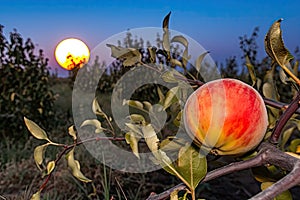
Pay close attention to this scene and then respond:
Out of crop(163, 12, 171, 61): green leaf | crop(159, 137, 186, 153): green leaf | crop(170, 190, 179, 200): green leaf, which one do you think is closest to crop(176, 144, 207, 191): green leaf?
crop(170, 190, 179, 200): green leaf

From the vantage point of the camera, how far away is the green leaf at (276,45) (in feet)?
1.50

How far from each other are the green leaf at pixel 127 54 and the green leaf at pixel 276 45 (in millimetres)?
278

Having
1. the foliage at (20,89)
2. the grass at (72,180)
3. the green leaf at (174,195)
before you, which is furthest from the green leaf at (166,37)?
the foliage at (20,89)

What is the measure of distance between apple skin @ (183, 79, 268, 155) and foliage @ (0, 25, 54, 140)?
11.0 ft

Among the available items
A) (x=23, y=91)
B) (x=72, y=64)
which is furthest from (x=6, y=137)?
(x=72, y=64)

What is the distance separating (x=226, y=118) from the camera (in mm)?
541

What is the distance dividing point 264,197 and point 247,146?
23 centimetres

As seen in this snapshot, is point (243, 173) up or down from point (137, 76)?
down

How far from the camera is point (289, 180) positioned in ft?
1.24

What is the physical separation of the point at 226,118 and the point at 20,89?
3626 mm

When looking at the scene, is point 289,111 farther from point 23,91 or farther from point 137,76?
point 137,76

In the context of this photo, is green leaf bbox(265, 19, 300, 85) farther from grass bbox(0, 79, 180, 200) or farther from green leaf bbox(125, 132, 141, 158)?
grass bbox(0, 79, 180, 200)

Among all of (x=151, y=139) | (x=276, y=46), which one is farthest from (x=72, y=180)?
(x=276, y=46)

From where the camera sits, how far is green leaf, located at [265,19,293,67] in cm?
46
